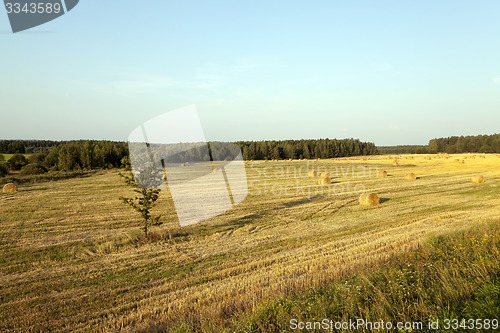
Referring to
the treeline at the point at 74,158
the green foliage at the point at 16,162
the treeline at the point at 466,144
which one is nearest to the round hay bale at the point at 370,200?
the treeline at the point at 74,158

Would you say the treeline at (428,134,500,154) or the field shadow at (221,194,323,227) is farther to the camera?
the treeline at (428,134,500,154)

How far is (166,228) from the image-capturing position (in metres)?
18.6

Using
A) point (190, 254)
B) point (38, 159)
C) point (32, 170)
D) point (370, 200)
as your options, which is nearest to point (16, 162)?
point (38, 159)

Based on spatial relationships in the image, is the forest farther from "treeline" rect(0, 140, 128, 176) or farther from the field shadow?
the field shadow

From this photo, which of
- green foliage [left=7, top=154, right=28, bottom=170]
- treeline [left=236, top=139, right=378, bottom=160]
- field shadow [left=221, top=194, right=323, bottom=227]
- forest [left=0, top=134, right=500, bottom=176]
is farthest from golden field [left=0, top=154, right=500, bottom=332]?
treeline [left=236, top=139, right=378, bottom=160]

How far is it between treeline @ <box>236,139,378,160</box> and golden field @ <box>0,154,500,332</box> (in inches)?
3038

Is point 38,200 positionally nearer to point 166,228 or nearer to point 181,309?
point 166,228

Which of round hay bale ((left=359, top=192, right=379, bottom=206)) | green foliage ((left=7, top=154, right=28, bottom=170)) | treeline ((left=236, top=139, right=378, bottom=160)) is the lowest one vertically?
round hay bale ((left=359, top=192, right=379, bottom=206))

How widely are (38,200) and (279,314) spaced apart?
31.2m

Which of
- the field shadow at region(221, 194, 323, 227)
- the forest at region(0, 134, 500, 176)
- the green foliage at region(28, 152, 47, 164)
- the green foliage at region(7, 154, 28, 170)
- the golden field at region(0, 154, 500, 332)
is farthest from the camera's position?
the green foliage at region(28, 152, 47, 164)

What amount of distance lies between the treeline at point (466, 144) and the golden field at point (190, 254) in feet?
329

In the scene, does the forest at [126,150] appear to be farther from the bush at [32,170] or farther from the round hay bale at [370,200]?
the round hay bale at [370,200]

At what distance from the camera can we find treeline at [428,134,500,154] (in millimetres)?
109450

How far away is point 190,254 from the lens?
45.2 feet
